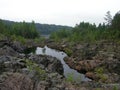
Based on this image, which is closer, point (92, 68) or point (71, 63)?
point (92, 68)

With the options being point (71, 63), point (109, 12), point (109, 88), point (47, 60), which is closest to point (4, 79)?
point (109, 88)

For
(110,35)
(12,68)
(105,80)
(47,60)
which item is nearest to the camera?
(12,68)

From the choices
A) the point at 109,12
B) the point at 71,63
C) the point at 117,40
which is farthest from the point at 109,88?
the point at 109,12

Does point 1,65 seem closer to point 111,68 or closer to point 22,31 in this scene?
point 111,68

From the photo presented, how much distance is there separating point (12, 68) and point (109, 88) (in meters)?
14.0

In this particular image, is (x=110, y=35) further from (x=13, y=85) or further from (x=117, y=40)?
(x=13, y=85)

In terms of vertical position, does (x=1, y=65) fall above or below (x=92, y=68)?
above

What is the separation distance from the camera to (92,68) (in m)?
71.5

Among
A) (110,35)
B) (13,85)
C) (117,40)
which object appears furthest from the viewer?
(110,35)

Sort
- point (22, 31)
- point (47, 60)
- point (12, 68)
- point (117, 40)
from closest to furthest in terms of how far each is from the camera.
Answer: point (12, 68), point (47, 60), point (117, 40), point (22, 31)

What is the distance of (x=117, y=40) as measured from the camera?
108000 millimetres

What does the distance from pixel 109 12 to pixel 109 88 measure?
94.6 m

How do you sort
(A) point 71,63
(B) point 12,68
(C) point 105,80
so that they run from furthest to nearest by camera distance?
(A) point 71,63
(C) point 105,80
(B) point 12,68

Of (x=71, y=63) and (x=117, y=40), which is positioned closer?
(x=71, y=63)
